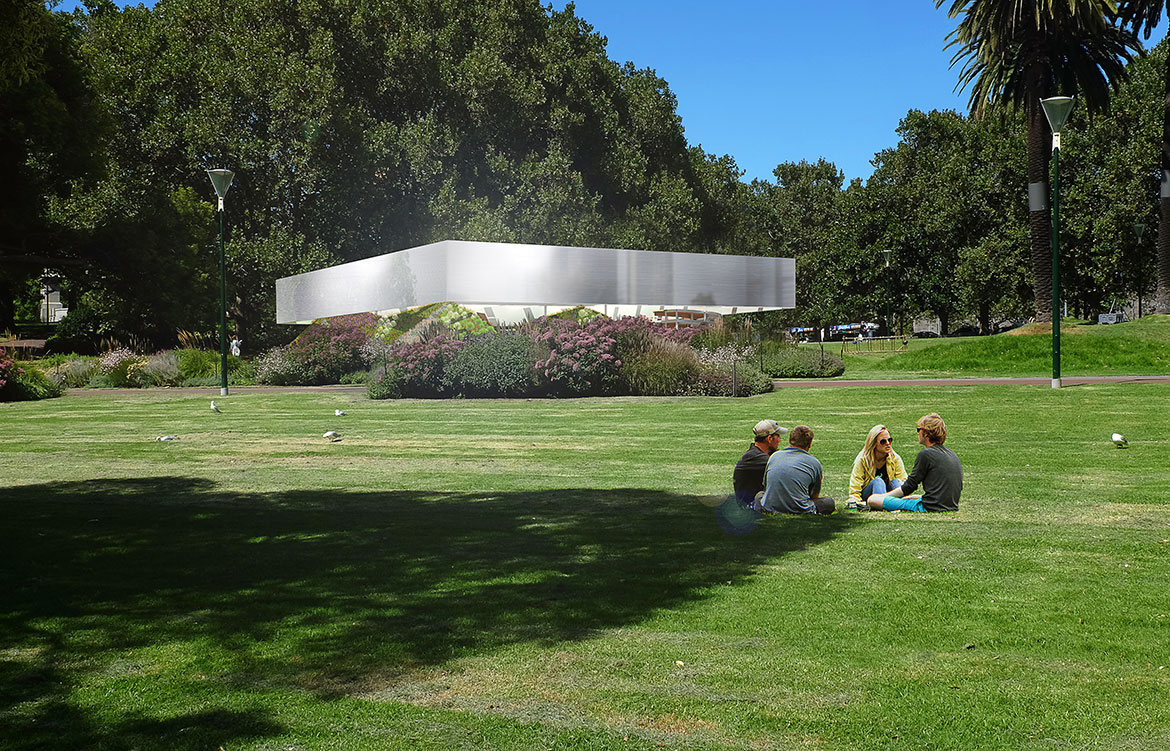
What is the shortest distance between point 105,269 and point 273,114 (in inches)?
462

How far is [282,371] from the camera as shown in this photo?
1347 inches

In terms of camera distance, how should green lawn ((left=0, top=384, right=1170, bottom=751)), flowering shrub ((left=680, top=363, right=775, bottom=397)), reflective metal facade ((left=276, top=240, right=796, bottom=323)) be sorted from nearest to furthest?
green lawn ((left=0, top=384, right=1170, bottom=751)) < flowering shrub ((left=680, top=363, right=775, bottom=397)) < reflective metal facade ((left=276, top=240, right=796, bottom=323))

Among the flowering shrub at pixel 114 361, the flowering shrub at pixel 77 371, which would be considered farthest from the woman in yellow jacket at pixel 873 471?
the flowering shrub at pixel 77 371

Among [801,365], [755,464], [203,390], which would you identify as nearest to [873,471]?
[755,464]

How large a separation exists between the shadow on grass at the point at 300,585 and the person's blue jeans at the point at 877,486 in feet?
2.11

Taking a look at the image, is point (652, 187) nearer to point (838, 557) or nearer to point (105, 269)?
point (105, 269)

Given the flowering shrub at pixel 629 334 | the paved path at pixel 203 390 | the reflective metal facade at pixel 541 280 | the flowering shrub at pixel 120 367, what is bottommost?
the paved path at pixel 203 390

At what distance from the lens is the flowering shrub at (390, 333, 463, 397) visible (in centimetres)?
2653

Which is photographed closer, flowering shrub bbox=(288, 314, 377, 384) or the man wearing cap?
the man wearing cap

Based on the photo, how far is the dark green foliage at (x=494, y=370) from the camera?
84.6 feet

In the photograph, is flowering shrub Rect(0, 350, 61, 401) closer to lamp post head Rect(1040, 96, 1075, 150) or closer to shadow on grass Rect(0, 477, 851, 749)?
shadow on grass Rect(0, 477, 851, 749)

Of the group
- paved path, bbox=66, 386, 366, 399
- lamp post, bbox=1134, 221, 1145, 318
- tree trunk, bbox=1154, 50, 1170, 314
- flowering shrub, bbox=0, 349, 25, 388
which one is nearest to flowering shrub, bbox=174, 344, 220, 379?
paved path, bbox=66, 386, 366, 399

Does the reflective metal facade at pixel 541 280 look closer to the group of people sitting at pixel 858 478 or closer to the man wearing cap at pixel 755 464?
the man wearing cap at pixel 755 464

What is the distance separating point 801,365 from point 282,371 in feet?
56.6
